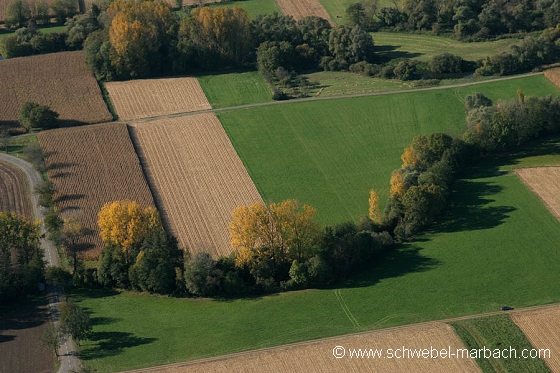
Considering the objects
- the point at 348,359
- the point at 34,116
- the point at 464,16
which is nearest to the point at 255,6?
the point at 464,16

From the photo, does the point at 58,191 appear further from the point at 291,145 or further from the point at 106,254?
the point at 291,145

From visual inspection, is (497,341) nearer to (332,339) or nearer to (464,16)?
(332,339)

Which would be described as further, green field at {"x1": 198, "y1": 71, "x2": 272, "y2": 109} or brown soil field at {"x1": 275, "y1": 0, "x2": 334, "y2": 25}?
brown soil field at {"x1": 275, "y1": 0, "x2": 334, "y2": 25}

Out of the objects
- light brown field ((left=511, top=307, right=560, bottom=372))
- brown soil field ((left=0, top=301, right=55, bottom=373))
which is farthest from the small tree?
light brown field ((left=511, top=307, right=560, bottom=372))

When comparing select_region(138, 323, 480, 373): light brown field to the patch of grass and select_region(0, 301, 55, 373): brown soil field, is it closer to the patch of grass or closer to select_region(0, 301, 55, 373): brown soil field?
the patch of grass

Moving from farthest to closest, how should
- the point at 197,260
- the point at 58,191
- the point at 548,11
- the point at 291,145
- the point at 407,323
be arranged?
1. the point at 548,11
2. the point at 291,145
3. the point at 58,191
4. the point at 197,260
5. the point at 407,323

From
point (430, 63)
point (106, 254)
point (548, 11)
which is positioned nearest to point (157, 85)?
point (430, 63)
